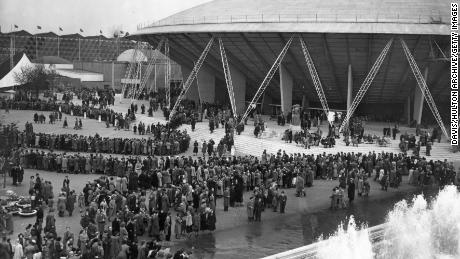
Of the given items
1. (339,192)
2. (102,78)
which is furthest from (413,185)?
(102,78)

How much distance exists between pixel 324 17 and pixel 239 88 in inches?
408

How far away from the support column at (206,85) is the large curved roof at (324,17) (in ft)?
20.9

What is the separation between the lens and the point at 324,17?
39.8 m

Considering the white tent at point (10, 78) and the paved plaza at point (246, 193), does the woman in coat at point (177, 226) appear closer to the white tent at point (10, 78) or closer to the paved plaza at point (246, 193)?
the paved plaza at point (246, 193)

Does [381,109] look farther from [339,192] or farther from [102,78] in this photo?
[102,78]

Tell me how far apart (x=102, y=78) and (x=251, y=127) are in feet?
165

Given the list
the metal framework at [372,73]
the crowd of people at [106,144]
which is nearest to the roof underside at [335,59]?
the metal framework at [372,73]

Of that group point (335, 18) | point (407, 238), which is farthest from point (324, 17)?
point (407, 238)

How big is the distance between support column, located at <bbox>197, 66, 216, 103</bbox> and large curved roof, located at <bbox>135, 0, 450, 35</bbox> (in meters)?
6.36

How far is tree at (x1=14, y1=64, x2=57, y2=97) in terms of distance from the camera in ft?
208

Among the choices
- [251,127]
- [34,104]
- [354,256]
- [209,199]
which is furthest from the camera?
[34,104]

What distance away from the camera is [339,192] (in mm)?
23297

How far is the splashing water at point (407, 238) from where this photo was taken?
16.5m

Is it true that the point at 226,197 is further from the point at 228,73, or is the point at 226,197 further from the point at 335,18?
the point at 228,73
